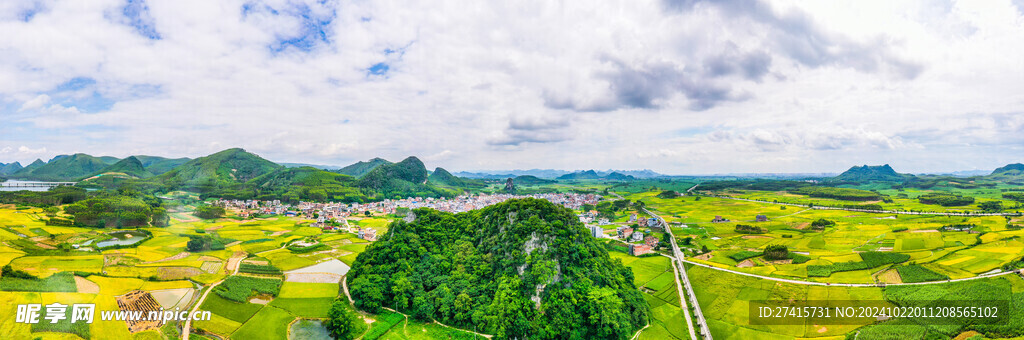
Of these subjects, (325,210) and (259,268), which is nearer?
(259,268)

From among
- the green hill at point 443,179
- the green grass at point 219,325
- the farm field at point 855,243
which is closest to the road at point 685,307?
the farm field at point 855,243

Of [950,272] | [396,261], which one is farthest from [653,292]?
[950,272]

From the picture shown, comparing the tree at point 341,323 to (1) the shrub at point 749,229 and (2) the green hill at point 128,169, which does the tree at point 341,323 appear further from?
(2) the green hill at point 128,169

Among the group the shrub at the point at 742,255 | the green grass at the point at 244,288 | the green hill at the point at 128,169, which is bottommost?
the green grass at the point at 244,288

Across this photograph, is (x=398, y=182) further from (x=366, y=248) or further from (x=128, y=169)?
(x=366, y=248)

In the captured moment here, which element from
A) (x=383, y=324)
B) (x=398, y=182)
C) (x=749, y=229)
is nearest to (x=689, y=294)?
(x=383, y=324)

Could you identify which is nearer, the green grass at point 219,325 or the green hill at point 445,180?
the green grass at point 219,325
